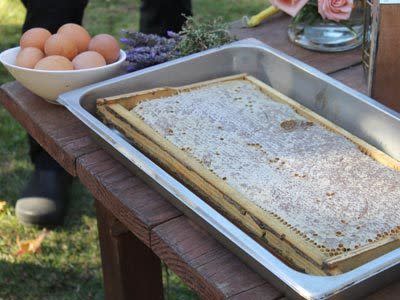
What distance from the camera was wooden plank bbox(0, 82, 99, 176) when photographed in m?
1.30

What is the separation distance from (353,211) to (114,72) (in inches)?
23.9

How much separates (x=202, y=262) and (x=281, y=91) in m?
0.52

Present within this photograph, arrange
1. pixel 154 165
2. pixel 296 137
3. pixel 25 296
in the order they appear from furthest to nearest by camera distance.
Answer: pixel 25 296 → pixel 296 137 → pixel 154 165

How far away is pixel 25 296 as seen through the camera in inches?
85.4

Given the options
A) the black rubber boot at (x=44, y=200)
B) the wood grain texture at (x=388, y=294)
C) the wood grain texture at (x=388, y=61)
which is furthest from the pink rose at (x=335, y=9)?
the black rubber boot at (x=44, y=200)

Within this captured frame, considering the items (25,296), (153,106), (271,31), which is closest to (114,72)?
(153,106)

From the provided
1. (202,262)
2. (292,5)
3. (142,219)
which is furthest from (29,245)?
(202,262)

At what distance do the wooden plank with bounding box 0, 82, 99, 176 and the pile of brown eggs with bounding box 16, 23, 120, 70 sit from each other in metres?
0.09

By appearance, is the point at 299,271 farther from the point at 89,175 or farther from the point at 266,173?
the point at 89,175

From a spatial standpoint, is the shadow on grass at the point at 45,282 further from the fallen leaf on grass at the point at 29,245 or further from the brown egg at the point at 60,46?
the brown egg at the point at 60,46

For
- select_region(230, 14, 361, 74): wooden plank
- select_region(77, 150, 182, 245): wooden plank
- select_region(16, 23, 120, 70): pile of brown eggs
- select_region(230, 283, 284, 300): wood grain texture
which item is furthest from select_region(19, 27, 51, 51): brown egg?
select_region(230, 283, 284, 300): wood grain texture

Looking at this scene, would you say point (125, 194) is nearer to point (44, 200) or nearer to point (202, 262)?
point (202, 262)

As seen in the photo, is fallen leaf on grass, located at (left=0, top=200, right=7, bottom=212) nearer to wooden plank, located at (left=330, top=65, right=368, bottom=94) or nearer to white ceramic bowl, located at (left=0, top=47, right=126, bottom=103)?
white ceramic bowl, located at (left=0, top=47, right=126, bottom=103)

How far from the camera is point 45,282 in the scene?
2.21m
